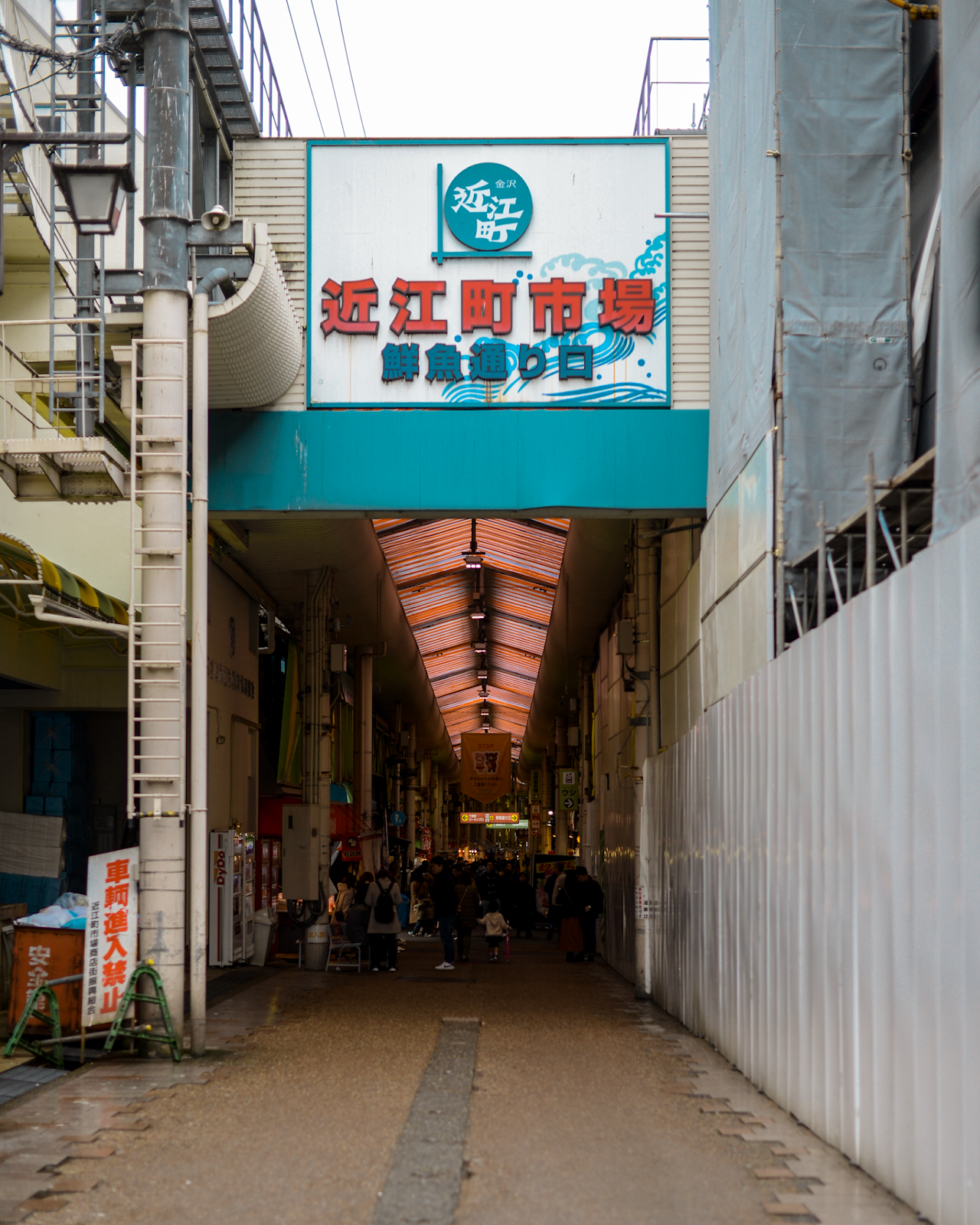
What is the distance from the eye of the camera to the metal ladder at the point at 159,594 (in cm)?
1105

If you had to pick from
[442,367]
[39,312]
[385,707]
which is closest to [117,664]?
[39,312]

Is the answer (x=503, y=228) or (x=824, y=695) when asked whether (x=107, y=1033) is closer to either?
(x=824, y=695)

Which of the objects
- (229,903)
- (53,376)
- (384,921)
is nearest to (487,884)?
(384,921)

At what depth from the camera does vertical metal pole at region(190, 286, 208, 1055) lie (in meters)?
11.0

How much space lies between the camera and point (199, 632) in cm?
1132

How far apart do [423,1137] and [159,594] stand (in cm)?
543

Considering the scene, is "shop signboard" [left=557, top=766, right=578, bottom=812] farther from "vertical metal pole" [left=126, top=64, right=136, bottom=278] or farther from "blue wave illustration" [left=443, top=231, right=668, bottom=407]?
"vertical metal pole" [left=126, top=64, right=136, bottom=278]

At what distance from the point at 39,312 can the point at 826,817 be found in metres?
13.6

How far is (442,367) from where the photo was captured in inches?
539

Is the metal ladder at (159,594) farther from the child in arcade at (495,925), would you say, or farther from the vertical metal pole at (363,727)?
the vertical metal pole at (363,727)

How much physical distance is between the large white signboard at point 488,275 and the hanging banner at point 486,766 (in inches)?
1109

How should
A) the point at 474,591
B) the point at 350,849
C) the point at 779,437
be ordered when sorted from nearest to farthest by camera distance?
1. the point at 779,437
2. the point at 350,849
3. the point at 474,591

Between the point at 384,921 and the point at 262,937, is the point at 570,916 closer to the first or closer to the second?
the point at 384,921

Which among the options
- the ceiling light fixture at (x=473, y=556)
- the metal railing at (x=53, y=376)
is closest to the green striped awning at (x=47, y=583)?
the metal railing at (x=53, y=376)
